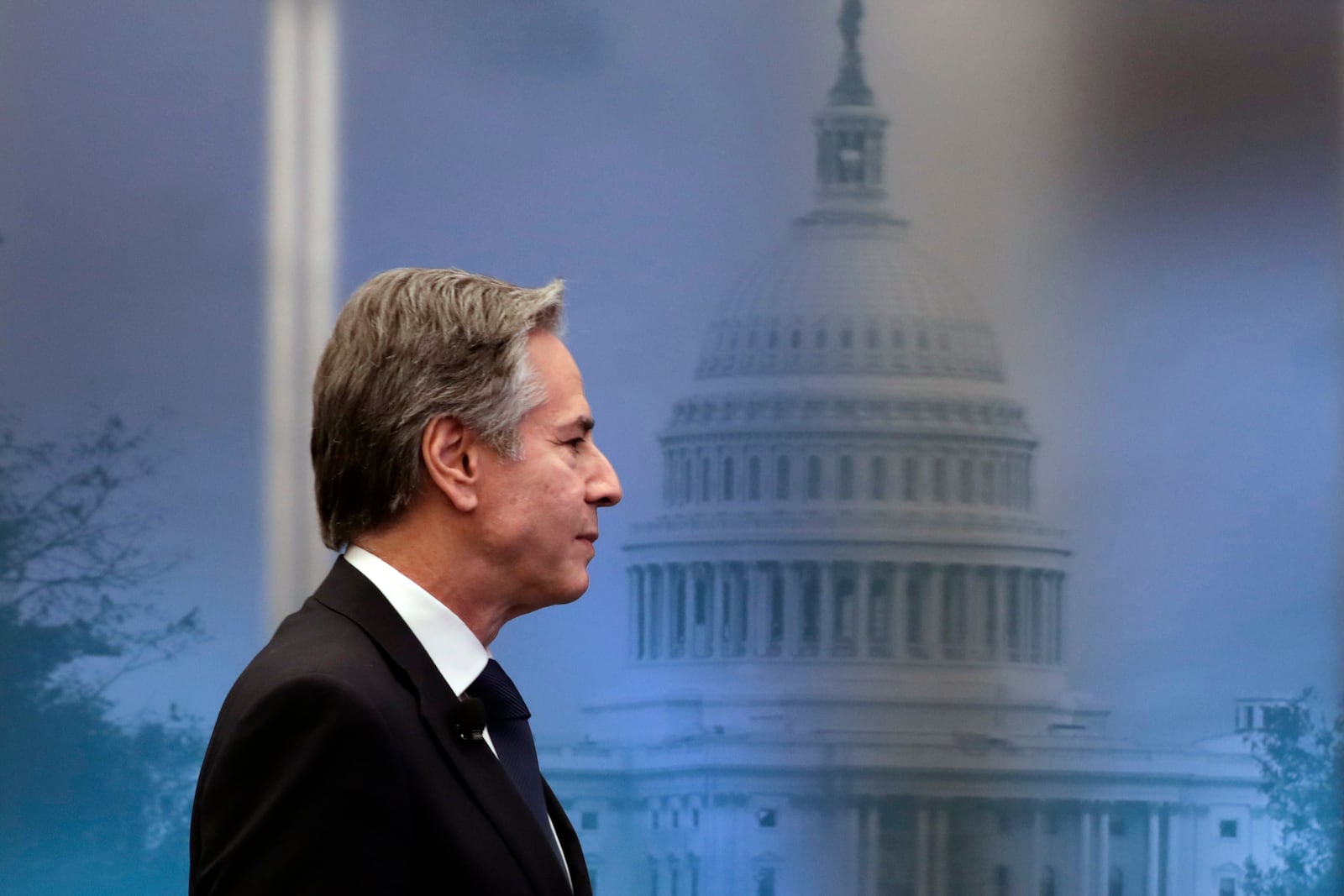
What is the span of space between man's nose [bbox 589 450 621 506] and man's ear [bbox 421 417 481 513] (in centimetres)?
11

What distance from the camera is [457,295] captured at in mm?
1186

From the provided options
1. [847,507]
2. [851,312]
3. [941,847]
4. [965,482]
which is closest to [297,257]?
[851,312]

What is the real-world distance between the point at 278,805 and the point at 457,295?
1.37ft

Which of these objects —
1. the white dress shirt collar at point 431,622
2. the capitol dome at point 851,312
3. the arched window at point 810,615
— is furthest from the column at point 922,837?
the white dress shirt collar at point 431,622

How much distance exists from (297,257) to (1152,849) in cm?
294

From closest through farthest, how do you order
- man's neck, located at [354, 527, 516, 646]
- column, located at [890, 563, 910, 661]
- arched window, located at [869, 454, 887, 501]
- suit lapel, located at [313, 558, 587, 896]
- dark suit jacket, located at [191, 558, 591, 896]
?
dark suit jacket, located at [191, 558, 591, 896], suit lapel, located at [313, 558, 587, 896], man's neck, located at [354, 527, 516, 646], column, located at [890, 563, 910, 661], arched window, located at [869, 454, 887, 501]

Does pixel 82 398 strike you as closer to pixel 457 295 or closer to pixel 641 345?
pixel 641 345

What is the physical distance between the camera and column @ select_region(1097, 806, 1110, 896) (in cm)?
414

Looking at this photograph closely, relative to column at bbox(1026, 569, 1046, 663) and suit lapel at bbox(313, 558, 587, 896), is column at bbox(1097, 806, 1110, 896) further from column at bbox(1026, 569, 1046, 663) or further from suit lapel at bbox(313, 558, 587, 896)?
suit lapel at bbox(313, 558, 587, 896)

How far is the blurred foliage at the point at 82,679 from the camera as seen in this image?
411cm

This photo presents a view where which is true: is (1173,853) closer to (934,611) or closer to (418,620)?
(934,611)

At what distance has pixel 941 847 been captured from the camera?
4.13 meters

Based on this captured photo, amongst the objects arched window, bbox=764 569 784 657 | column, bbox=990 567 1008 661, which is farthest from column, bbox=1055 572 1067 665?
arched window, bbox=764 569 784 657

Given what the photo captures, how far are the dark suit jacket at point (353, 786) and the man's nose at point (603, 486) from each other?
215 millimetres
